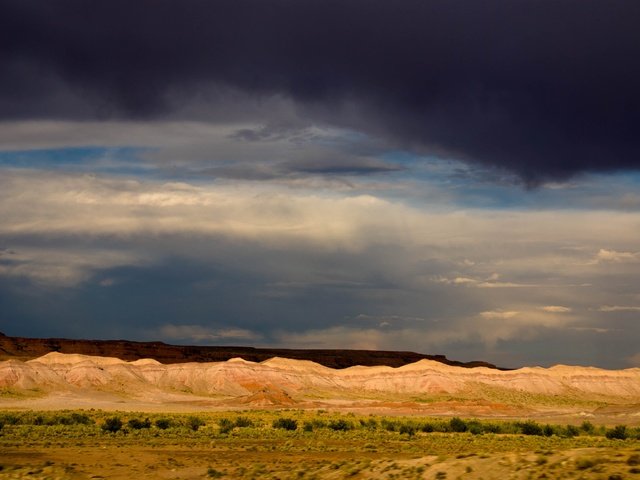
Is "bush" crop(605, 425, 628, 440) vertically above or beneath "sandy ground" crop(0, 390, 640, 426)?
above

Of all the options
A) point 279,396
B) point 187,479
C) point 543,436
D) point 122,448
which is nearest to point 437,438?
point 543,436

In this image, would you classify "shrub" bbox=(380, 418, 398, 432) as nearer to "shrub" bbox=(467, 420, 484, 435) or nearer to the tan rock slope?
"shrub" bbox=(467, 420, 484, 435)

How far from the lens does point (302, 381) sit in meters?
161

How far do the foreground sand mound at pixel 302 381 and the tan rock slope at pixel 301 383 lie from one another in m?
0.19

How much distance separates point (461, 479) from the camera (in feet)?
84.6

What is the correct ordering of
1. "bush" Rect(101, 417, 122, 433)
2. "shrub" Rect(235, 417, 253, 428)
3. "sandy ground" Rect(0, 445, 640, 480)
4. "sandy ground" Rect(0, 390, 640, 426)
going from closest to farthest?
1. "sandy ground" Rect(0, 445, 640, 480)
2. "bush" Rect(101, 417, 122, 433)
3. "shrub" Rect(235, 417, 253, 428)
4. "sandy ground" Rect(0, 390, 640, 426)

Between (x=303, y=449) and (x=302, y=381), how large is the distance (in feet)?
368

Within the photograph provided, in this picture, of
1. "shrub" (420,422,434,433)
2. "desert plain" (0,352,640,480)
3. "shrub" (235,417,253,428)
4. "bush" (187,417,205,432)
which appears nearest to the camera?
"desert plain" (0,352,640,480)

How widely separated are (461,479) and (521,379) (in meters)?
157

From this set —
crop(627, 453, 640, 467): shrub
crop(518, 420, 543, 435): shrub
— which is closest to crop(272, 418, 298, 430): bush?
crop(518, 420, 543, 435): shrub

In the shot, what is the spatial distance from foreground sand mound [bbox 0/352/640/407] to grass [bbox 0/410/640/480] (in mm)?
57798

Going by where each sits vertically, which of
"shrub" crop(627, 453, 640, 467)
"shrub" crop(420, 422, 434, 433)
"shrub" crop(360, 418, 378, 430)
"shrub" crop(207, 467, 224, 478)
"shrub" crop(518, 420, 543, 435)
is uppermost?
"shrub" crop(627, 453, 640, 467)

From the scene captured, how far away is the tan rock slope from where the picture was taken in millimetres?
137125

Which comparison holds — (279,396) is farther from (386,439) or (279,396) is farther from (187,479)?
(187,479)
